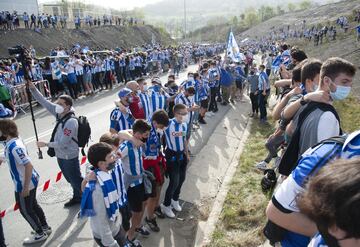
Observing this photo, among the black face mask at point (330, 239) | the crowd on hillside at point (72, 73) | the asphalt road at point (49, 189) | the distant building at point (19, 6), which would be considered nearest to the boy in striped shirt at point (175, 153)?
the asphalt road at point (49, 189)

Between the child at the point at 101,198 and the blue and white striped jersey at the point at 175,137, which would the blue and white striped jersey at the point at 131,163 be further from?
the blue and white striped jersey at the point at 175,137

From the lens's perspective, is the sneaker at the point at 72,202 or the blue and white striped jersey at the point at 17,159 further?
the sneaker at the point at 72,202

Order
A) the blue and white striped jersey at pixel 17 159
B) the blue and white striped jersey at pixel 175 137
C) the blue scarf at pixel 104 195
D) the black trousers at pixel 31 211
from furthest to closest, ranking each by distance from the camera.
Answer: the blue and white striped jersey at pixel 175 137, the black trousers at pixel 31 211, the blue and white striped jersey at pixel 17 159, the blue scarf at pixel 104 195

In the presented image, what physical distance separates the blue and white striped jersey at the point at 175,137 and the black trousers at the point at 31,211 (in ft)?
7.16

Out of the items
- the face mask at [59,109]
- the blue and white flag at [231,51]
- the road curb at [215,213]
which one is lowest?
the road curb at [215,213]

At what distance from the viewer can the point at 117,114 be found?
6.36 m

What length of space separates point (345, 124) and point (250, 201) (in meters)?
5.57

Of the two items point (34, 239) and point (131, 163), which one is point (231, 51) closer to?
point (131, 163)

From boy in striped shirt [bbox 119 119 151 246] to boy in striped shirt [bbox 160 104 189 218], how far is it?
3.04 feet

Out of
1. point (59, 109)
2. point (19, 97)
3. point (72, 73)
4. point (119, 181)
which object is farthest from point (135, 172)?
point (72, 73)

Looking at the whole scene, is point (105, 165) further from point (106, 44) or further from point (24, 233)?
point (106, 44)

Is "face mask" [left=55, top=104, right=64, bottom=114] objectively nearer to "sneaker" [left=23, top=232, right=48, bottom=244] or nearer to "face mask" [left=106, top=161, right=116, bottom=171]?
"sneaker" [left=23, top=232, right=48, bottom=244]

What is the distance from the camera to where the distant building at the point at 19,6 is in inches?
1740

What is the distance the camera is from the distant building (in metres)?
44.2
